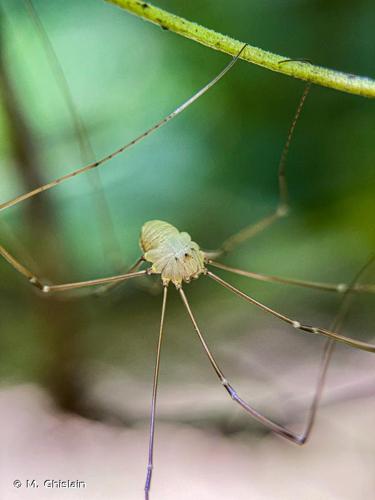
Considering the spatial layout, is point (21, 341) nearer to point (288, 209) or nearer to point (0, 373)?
point (0, 373)

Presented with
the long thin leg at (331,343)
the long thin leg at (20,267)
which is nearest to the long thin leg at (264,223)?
the long thin leg at (331,343)

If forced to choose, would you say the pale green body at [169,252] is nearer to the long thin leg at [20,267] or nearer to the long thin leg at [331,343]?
the long thin leg at [20,267]

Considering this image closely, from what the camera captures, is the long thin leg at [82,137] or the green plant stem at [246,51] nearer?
the green plant stem at [246,51]

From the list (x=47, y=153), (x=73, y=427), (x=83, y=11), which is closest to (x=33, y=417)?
(x=73, y=427)

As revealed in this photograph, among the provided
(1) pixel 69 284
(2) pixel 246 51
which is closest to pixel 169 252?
(1) pixel 69 284

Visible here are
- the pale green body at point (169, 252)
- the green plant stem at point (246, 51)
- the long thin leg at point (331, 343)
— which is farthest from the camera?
the long thin leg at point (331, 343)
